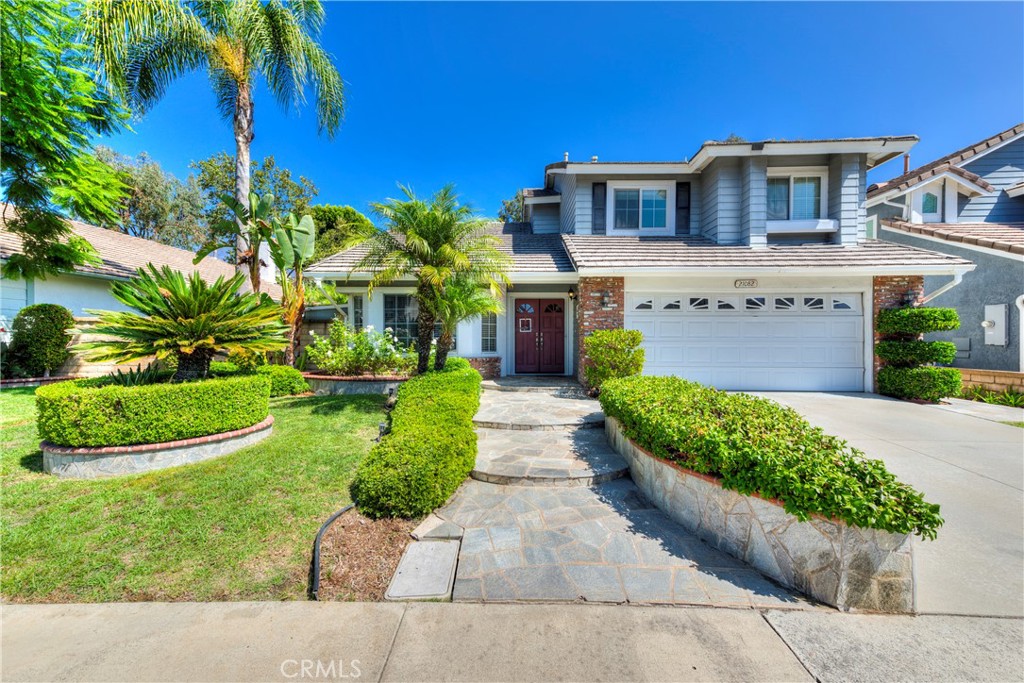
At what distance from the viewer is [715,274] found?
29.3 feet

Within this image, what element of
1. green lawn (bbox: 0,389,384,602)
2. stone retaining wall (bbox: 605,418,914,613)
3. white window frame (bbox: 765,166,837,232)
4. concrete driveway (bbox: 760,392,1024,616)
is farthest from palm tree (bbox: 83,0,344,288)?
white window frame (bbox: 765,166,837,232)

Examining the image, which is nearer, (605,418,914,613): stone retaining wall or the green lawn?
(605,418,914,613): stone retaining wall

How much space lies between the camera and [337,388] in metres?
8.98

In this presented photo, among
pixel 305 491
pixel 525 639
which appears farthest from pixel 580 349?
pixel 525 639

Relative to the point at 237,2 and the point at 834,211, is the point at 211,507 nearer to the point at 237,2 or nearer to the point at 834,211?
the point at 237,2

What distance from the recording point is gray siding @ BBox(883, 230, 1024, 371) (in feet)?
30.7

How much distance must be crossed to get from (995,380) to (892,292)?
2.83 m

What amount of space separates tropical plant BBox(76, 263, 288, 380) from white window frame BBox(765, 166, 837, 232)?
1238 centimetres

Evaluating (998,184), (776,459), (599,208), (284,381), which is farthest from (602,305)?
(998,184)

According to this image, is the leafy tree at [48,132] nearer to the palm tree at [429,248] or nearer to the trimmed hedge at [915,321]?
the palm tree at [429,248]

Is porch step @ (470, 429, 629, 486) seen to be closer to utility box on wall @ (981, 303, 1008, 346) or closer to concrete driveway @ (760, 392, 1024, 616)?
concrete driveway @ (760, 392, 1024, 616)

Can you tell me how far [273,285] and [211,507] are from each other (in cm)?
1878

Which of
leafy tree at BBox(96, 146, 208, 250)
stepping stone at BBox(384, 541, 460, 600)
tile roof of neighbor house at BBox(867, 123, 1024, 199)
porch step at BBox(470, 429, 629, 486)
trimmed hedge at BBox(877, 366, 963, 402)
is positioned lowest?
stepping stone at BBox(384, 541, 460, 600)

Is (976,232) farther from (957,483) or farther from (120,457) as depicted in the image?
(120,457)
